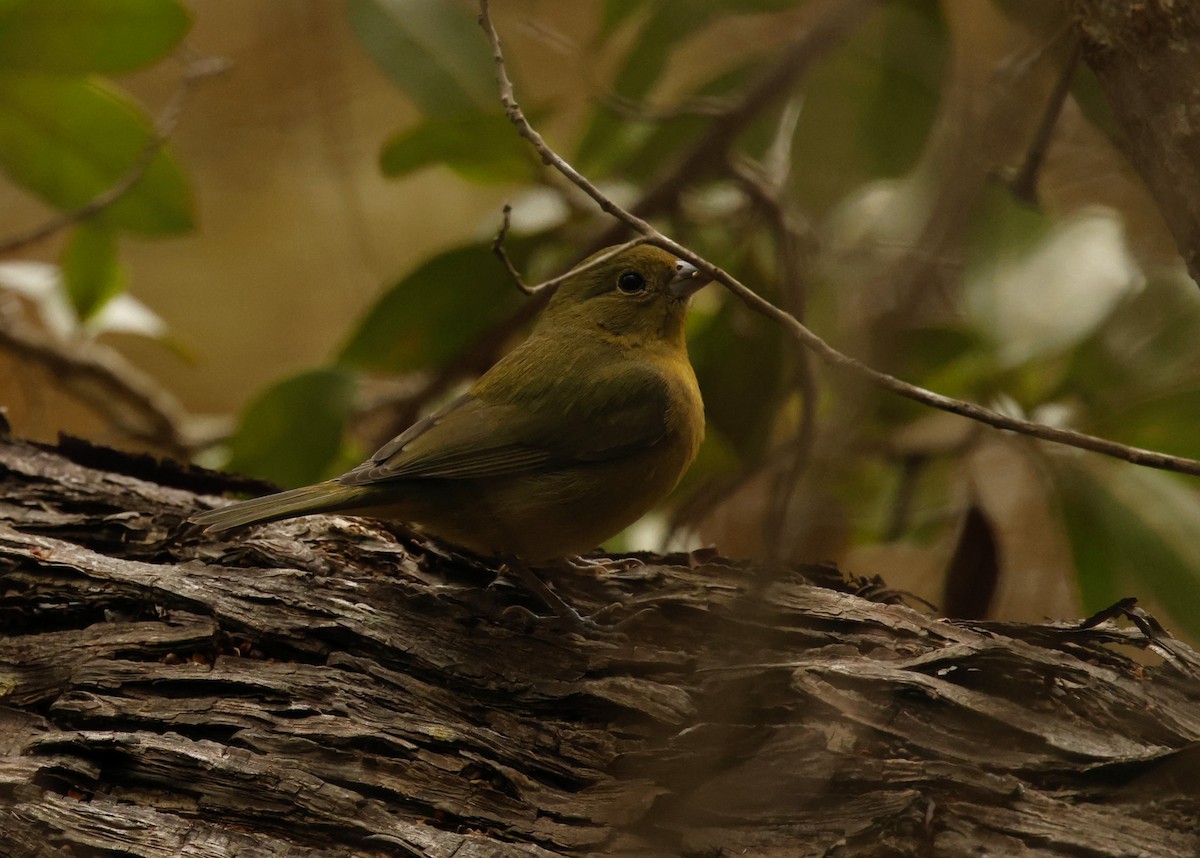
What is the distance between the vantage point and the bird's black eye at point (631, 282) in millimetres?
4047

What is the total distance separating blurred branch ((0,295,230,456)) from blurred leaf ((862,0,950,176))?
11.1 feet

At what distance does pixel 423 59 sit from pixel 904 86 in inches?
76.0

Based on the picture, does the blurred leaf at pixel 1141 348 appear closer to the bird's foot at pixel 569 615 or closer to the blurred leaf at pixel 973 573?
the blurred leaf at pixel 973 573

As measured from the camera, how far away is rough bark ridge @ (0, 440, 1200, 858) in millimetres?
2361

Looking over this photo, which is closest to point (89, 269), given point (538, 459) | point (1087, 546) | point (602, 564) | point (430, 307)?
point (430, 307)

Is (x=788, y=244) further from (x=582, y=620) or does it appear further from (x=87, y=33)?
(x=87, y=33)

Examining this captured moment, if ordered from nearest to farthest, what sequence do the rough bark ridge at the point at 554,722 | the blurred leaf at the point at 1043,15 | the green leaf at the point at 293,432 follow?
the rough bark ridge at the point at 554,722, the blurred leaf at the point at 1043,15, the green leaf at the point at 293,432

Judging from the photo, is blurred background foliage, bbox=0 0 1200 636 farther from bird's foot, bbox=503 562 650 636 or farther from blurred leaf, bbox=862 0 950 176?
bird's foot, bbox=503 562 650 636

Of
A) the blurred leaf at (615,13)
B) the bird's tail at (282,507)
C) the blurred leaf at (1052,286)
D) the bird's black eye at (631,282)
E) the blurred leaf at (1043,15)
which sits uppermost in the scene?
the blurred leaf at (615,13)

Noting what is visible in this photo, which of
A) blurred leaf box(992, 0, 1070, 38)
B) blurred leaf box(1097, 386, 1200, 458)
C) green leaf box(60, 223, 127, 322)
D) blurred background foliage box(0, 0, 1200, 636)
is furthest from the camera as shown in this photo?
green leaf box(60, 223, 127, 322)

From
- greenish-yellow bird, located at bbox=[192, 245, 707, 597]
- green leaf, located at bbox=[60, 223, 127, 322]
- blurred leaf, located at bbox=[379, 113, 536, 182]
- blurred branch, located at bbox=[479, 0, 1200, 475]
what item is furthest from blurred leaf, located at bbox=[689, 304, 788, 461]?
green leaf, located at bbox=[60, 223, 127, 322]

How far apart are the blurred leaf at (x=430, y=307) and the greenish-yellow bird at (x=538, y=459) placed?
97 centimetres

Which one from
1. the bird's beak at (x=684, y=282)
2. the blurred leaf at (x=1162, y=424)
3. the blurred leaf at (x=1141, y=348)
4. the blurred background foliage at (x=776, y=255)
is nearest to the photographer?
the blurred leaf at (x=1162, y=424)

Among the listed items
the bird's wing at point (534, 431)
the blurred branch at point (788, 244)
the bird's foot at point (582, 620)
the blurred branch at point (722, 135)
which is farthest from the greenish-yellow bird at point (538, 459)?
the blurred branch at point (722, 135)
